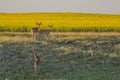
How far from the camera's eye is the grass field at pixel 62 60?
18.4 metres

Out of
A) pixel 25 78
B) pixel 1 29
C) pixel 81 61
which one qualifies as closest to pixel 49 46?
pixel 81 61

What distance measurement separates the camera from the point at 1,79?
17375mm

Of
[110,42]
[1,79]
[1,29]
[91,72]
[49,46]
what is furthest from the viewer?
[1,29]

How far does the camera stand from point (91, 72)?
62.2 ft

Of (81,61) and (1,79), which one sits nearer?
(1,79)

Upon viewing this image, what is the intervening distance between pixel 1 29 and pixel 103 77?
28060mm

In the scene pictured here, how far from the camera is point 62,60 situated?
21.8m

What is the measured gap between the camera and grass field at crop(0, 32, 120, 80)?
60.2 feet

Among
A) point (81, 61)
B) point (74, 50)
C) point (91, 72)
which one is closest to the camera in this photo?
point (91, 72)

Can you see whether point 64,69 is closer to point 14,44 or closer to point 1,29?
point 14,44

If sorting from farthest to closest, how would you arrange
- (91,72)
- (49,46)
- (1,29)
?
1. (1,29)
2. (49,46)
3. (91,72)

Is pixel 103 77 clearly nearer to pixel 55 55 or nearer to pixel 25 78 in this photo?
pixel 25 78

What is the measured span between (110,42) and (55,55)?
6.60m

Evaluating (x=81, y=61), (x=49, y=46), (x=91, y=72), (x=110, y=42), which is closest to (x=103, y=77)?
(x=91, y=72)
